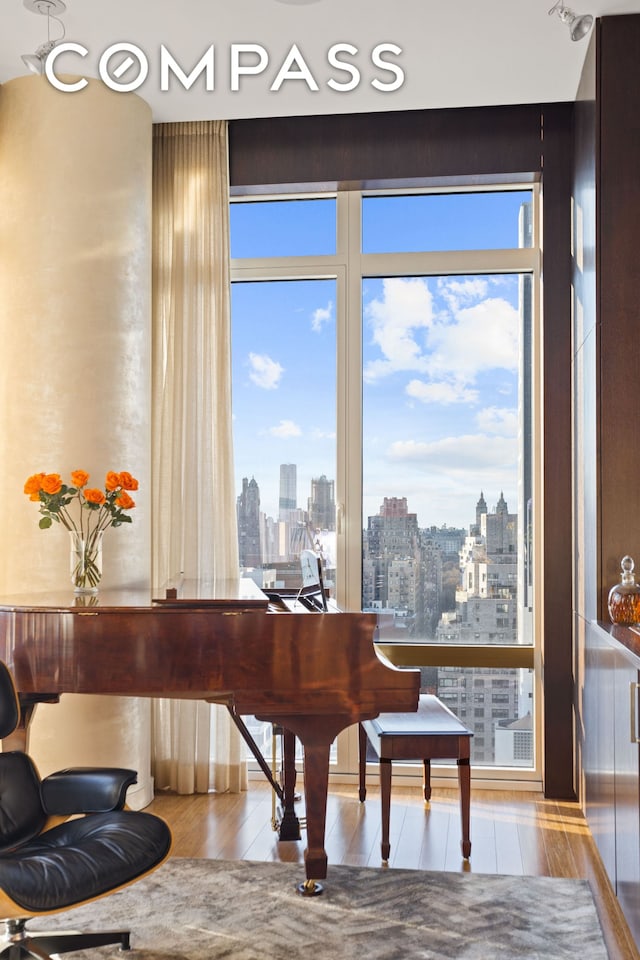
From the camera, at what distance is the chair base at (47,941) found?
104 inches

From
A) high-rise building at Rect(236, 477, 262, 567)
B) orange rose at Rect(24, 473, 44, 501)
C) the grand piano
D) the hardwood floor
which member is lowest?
the hardwood floor

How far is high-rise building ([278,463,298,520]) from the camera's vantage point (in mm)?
5109

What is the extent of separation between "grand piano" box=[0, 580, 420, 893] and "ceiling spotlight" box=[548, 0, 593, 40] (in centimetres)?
236

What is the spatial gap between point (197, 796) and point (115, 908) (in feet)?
4.71

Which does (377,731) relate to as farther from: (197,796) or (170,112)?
(170,112)

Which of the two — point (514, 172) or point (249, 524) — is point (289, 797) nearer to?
point (249, 524)

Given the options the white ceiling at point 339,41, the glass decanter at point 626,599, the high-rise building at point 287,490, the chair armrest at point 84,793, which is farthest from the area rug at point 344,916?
the white ceiling at point 339,41

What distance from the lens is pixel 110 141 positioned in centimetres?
444

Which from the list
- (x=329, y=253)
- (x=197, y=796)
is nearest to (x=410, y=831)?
(x=197, y=796)

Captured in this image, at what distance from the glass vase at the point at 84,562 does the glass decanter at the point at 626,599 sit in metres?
2.04

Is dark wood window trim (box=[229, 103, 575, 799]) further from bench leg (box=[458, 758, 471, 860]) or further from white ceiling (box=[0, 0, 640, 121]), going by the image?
bench leg (box=[458, 758, 471, 860])

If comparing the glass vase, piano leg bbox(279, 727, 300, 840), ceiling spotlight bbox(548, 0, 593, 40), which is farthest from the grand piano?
ceiling spotlight bbox(548, 0, 593, 40)

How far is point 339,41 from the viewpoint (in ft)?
13.3

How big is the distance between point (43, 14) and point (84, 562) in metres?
2.21
